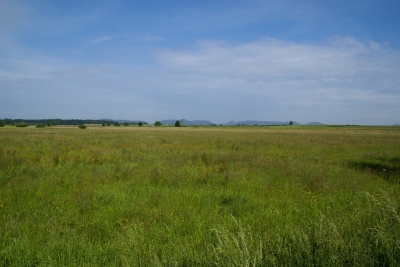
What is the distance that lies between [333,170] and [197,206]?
7.96 m

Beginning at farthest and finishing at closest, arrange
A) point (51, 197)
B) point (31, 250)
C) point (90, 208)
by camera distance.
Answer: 1. point (51, 197)
2. point (90, 208)
3. point (31, 250)

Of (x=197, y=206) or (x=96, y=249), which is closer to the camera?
(x=96, y=249)

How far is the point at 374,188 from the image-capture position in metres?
7.09

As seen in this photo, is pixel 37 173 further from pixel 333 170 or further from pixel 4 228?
pixel 333 170

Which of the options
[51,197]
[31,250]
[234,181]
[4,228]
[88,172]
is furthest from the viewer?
[88,172]

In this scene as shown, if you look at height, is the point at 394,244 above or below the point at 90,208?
above

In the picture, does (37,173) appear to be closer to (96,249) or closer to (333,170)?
(96,249)

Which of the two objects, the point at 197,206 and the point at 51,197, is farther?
the point at 51,197

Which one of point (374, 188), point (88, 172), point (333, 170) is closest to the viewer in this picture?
point (374, 188)

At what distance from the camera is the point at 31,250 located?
337 cm

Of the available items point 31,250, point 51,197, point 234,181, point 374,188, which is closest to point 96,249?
point 31,250

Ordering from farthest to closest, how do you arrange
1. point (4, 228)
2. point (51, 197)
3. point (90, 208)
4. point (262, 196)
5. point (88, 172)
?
point (88, 172) < point (262, 196) < point (51, 197) < point (90, 208) < point (4, 228)

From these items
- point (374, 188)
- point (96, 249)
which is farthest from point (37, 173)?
point (374, 188)

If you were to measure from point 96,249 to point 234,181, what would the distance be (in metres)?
5.24
